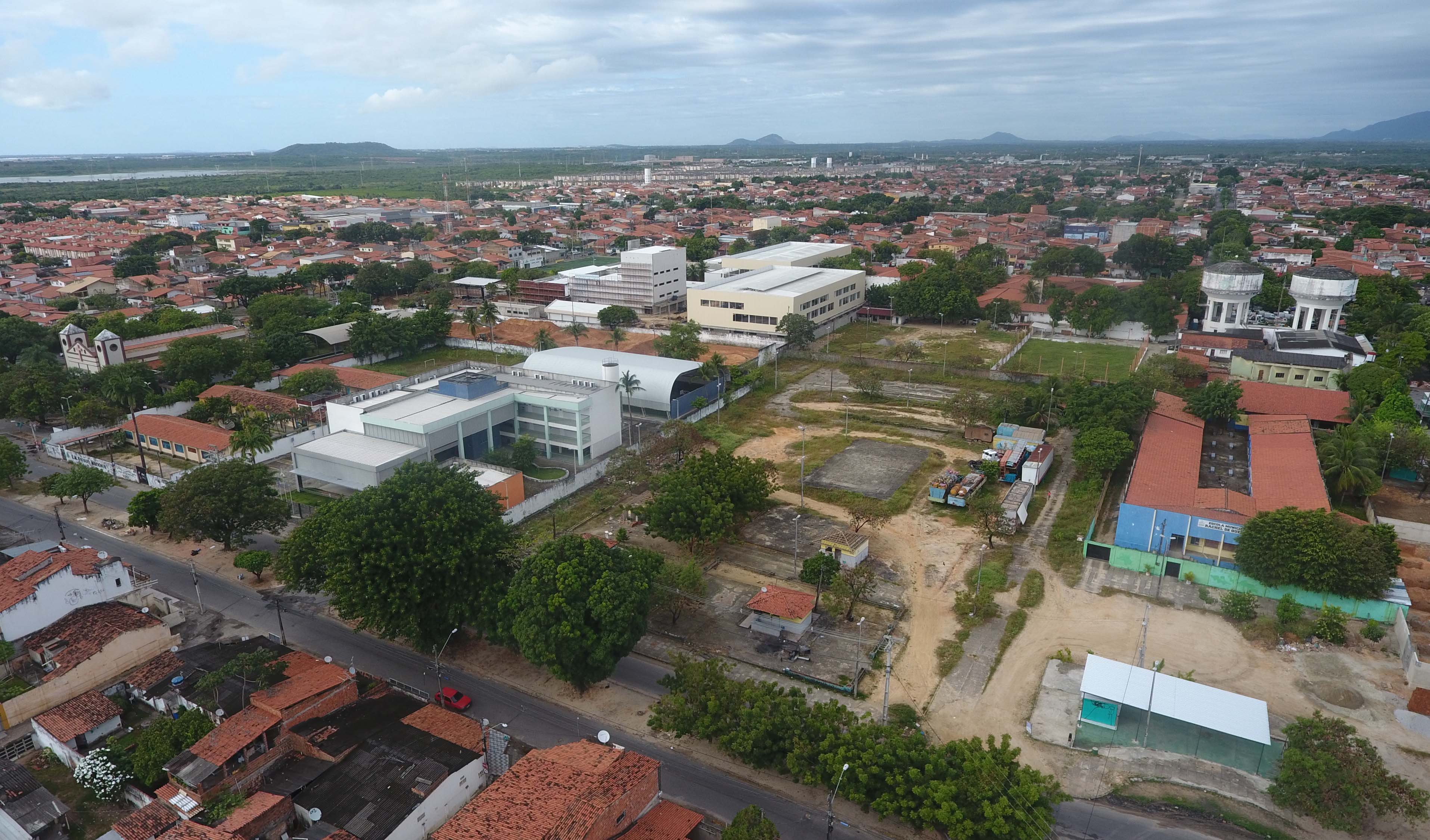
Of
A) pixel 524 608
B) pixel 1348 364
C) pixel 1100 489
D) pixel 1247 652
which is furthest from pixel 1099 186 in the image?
pixel 524 608

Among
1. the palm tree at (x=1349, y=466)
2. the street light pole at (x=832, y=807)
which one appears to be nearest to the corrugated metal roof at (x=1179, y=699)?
the street light pole at (x=832, y=807)

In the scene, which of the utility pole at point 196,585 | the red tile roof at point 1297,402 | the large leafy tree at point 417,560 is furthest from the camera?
the red tile roof at point 1297,402

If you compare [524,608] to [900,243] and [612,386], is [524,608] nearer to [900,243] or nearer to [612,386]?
[612,386]

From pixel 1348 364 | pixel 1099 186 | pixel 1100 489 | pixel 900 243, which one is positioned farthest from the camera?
pixel 1099 186

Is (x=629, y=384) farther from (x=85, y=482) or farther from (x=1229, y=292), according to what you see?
(x=1229, y=292)

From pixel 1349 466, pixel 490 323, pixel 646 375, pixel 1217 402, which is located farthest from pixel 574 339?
pixel 1349 466

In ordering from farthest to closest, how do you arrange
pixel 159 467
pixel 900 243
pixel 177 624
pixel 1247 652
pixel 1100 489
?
pixel 900 243 < pixel 159 467 < pixel 1100 489 < pixel 177 624 < pixel 1247 652

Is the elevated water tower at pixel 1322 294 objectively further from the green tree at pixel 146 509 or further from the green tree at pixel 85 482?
the green tree at pixel 85 482

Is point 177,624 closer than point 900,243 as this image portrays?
Yes
